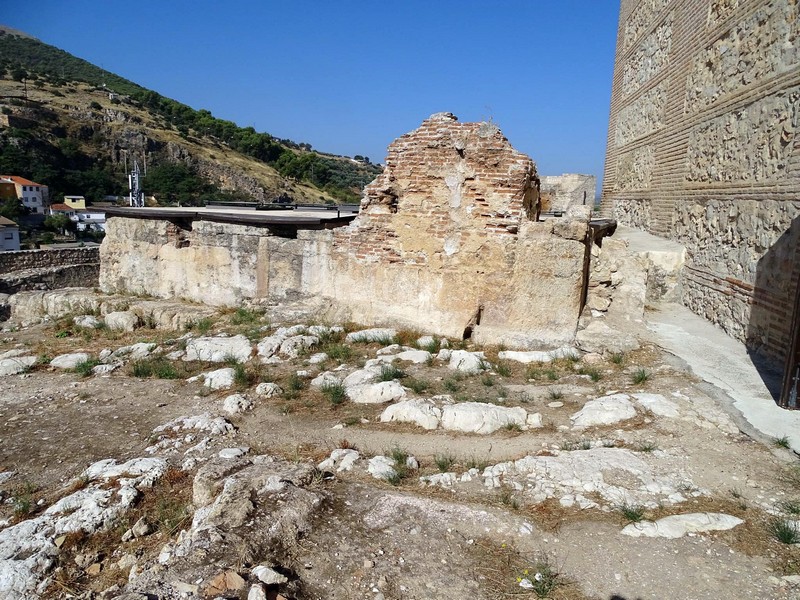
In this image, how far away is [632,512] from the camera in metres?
3.33

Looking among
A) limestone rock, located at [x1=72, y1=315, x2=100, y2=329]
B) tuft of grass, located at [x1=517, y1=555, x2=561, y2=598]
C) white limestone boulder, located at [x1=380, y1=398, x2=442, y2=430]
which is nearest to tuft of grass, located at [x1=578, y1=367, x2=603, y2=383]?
white limestone boulder, located at [x1=380, y1=398, x2=442, y2=430]

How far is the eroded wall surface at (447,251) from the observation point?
7219 mm

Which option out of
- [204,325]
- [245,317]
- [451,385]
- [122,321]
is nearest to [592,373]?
[451,385]

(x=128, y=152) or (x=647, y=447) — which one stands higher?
(x=128, y=152)

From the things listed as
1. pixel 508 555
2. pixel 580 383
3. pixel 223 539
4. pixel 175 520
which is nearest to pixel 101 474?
pixel 175 520

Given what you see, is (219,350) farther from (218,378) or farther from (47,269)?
(47,269)

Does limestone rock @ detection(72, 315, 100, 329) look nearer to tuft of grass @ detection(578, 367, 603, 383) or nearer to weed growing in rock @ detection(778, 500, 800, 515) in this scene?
tuft of grass @ detection(578, 367, 603, 383)

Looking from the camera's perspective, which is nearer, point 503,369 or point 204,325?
point 503,369

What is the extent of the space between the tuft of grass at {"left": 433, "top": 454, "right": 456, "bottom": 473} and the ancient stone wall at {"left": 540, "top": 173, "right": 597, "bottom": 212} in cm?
1511

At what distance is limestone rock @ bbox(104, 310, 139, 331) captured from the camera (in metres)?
9.04

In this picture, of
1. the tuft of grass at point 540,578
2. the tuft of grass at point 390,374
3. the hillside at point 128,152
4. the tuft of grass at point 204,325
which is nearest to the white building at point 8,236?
the hillside at point 128,152

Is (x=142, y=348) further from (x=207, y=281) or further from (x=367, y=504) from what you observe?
(x=367, y=504)

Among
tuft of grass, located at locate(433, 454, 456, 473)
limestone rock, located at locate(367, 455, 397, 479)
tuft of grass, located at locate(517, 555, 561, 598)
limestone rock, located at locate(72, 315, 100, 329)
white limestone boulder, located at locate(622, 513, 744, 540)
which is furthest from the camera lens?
limestone rock, located at locate(72, 315, 100, 329)

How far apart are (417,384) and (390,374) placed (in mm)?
392
